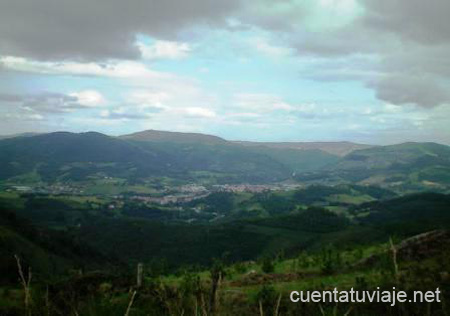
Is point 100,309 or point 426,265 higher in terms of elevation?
point 100,309

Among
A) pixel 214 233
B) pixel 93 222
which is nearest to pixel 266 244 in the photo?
pixel 214 233

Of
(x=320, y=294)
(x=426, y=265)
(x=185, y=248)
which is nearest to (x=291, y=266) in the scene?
(x=426, y=265)

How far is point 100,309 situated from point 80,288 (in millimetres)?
9304

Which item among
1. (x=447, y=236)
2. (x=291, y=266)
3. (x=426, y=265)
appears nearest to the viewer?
(x=426, y=265)

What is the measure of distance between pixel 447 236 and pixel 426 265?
3.28 meters

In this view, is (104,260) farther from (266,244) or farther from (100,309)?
(100,309)

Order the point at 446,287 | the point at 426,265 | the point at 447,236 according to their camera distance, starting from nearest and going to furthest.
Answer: the point at 446,287 → the point at 426,265 → the point at 447,236

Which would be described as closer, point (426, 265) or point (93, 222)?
point (426, 265)

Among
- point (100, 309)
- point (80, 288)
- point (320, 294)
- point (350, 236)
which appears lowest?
point (350, 236)

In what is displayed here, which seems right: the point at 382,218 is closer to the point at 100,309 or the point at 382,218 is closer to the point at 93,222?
the point at 93,222

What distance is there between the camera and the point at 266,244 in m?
139

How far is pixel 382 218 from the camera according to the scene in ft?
559

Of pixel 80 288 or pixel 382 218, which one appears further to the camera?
pixel 382 218

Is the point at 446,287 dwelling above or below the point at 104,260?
above
